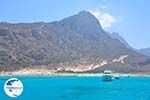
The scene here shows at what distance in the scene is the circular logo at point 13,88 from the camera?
1028 centimetres

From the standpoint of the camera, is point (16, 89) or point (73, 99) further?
point (73, 99)

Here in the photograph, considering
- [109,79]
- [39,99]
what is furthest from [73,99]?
[109,79]

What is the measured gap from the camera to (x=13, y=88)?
1038 centimetres

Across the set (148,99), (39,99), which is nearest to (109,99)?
(148,99)

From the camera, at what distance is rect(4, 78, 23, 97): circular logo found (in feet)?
33.7

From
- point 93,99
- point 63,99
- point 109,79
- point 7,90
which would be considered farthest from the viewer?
point 109,79

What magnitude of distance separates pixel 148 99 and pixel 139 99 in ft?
6.30

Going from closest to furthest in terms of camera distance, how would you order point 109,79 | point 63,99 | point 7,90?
point 7,90 → point 63,99 → point 109,79

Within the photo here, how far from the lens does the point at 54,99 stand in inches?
2721

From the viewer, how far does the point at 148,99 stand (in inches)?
2778

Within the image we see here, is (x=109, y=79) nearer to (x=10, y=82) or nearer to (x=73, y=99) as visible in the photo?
(x=73, y=99)

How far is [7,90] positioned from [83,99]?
6244 centimetres

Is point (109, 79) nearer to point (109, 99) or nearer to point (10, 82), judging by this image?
point (109, 99)

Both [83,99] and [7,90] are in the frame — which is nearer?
[7,90]
